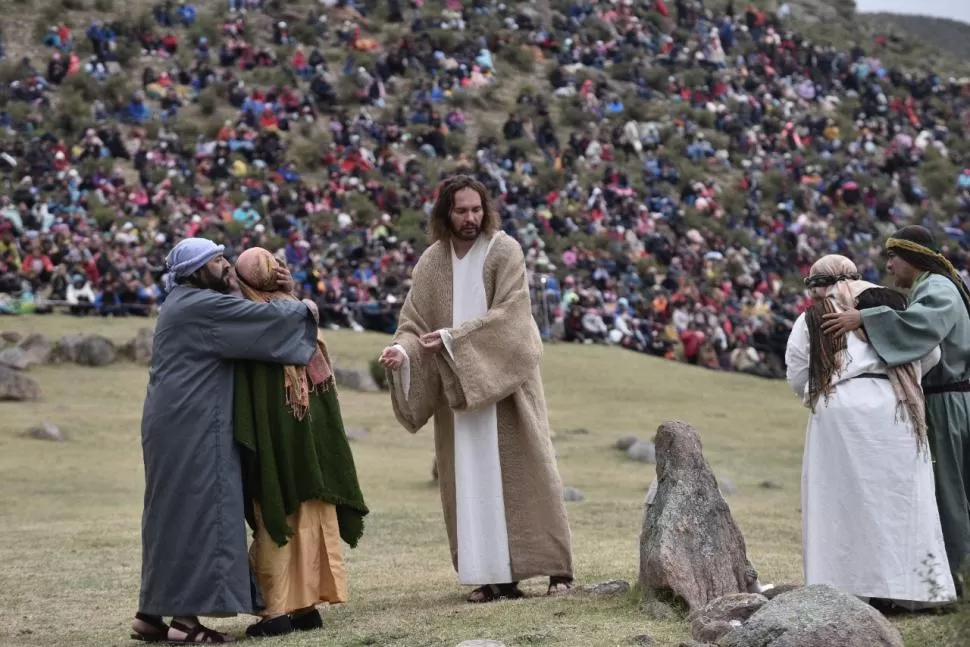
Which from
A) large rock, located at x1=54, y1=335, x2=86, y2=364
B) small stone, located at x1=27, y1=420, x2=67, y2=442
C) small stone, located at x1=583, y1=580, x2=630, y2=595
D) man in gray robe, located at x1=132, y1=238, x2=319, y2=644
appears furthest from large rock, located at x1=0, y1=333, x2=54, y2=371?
small stone, located at x1=583, y1=580, x2=630, y2=595

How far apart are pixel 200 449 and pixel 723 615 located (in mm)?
2660

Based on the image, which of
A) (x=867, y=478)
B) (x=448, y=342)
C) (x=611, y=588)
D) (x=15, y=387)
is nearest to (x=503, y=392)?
(x=448, y=342)

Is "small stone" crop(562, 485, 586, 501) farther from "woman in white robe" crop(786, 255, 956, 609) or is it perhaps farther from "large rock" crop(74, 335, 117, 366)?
"large rock" crop(74, 335, 117, 366)

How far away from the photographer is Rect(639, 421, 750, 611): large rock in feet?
25.8

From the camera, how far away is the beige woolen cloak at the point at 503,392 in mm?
8844

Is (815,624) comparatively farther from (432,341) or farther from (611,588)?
(432,341)

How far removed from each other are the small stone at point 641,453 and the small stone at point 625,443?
262 millimetres

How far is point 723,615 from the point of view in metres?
7.11

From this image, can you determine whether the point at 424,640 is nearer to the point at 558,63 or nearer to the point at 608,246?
the point at 608,246

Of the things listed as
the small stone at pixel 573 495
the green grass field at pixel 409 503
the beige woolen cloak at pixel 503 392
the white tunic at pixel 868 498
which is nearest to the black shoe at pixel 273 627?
the green grass field at pixel 409 503

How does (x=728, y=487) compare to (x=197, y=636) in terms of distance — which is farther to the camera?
(x=728, y=487)

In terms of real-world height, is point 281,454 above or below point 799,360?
below

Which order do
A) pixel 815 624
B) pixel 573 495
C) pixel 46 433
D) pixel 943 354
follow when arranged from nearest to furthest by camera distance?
pixel 815 624 < pixel 943 354 < pixel 573 495 < pixel 46 433

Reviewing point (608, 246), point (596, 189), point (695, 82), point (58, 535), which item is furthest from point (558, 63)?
point (58, 535)
